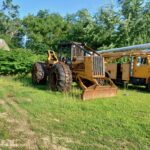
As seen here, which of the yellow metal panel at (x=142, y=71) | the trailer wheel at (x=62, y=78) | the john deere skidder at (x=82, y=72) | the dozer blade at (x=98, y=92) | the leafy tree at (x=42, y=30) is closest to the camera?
the dozer blade at (x=98, y=92)

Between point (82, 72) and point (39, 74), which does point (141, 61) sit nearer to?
point (82, 72)

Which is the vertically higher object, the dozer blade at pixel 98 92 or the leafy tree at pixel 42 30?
the leafy tree at pixel 42 30

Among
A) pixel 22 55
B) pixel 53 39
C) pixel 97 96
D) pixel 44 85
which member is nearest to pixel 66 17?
pixel 53 39

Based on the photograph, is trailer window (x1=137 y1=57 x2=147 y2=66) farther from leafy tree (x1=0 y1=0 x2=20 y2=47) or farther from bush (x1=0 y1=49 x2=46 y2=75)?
leafy tree (x1=0 y1=0 x2=20 y2=47)

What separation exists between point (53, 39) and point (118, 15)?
17.8 m

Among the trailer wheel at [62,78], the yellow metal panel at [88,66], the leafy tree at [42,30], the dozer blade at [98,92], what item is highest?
the leafy tree at [42,30]

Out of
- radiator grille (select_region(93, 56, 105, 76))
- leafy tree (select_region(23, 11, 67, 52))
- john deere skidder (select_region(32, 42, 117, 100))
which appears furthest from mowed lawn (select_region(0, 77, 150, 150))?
leafy tree (select_region(23, 11, 67, 52))

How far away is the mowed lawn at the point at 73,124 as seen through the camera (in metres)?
6.00

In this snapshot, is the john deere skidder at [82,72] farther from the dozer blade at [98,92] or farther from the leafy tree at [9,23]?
the leafy tree at [9,23]

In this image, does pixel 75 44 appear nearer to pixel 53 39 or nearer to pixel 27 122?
pixel 27 122

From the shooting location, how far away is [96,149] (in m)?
5.70

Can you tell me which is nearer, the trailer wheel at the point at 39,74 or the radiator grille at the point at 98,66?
the radiator grille at the point at 98,66

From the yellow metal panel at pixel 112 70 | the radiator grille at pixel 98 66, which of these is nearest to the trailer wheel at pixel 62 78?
the radiator grille at pixel 98 66

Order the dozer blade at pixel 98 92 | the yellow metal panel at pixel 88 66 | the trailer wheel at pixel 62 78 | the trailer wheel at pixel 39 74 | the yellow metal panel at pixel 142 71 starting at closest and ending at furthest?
the dozer blade at pixel 98 92 → the trailer wheel at pixel 62 78 → the yellow metal panel at pixel 88 66 → the yellow metal panel at pixel 142 71 → the trailer wheel at pixel 39 74
